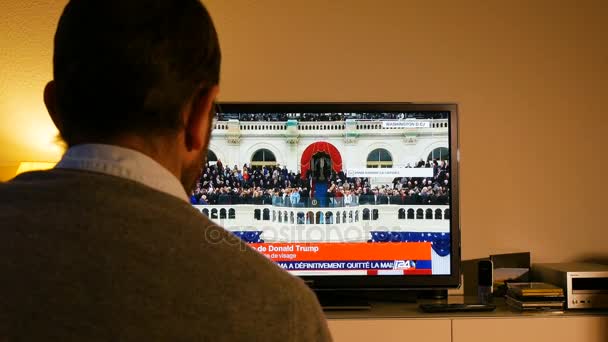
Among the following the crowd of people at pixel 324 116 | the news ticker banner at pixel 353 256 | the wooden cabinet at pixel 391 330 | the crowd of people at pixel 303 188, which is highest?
the crowd of people at pixel 324 116

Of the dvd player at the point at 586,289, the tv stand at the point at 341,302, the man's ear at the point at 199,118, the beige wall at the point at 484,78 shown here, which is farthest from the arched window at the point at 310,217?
the man's ear at the point at 199,118

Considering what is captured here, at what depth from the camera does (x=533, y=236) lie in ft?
9.11

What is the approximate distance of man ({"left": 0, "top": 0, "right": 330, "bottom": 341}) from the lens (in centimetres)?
52

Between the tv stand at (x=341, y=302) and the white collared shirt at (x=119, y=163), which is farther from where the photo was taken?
the tv stand at (x=341, y=302)

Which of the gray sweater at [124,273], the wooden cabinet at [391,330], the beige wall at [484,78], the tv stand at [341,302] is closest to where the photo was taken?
the gray sweater at [124,273]

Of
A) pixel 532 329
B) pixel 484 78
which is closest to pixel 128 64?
pixel 532 329

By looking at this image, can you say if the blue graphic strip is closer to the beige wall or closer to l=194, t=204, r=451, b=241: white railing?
l=194, t=204, r=451, b=241: white railing

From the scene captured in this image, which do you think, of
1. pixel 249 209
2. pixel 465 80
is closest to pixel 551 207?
pixel 465 80

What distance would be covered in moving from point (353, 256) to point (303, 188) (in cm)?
34

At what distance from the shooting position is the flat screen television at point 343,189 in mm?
2428

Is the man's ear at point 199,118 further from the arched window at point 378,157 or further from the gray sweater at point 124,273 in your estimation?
the arched window at point 378,157

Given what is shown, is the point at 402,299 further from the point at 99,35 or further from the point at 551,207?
the point at 99,35

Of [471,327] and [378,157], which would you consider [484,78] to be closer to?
[378,157]

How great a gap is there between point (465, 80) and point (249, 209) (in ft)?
3.85
